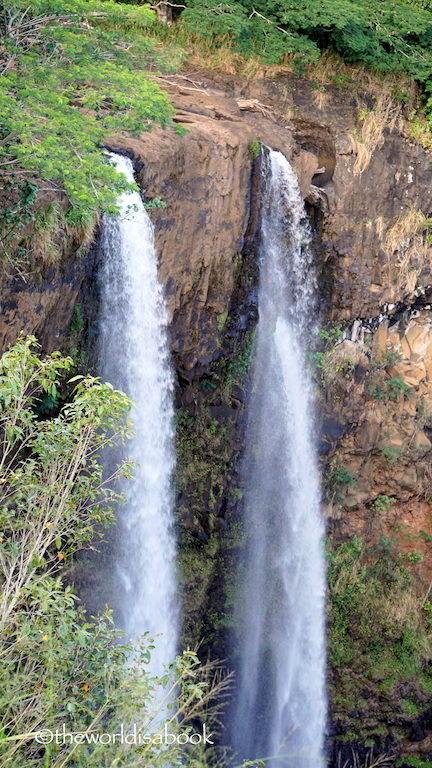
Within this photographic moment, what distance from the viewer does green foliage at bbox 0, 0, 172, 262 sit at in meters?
7.03

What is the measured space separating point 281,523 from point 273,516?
0.22 m

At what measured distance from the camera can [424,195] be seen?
46.9 ft

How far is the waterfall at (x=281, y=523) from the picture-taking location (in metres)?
12.0

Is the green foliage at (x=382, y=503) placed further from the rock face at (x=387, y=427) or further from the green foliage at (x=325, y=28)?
the green foliage at (x=325, y=28)

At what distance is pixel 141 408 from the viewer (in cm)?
981

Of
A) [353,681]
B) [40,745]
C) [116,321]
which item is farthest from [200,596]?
[40,745]

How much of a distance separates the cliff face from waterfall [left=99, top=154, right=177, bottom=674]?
0.63 m

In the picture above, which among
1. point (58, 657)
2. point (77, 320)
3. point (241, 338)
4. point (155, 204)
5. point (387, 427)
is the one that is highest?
point (155, 204)

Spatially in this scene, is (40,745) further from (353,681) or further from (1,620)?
(353,681)

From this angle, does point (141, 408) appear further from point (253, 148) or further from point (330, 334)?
point (330, 334)

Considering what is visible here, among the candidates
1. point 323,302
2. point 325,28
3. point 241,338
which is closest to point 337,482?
point 323,302

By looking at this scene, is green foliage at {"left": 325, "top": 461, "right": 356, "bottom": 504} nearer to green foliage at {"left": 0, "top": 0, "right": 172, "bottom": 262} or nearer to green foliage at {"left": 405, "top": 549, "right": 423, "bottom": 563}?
green foliage at {"left": 405, "top": 549, "right": 423, "bottom": 563}

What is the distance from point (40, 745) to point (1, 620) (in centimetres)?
83

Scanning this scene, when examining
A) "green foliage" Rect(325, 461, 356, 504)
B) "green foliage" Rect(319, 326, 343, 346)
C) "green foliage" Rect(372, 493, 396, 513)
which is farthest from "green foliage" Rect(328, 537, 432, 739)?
"green foliage" Rect(319, 326, 343, 346)
